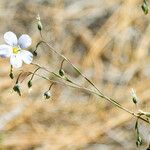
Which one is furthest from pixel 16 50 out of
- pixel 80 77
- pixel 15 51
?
pixel 80 77

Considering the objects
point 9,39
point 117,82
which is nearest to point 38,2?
point 117,82

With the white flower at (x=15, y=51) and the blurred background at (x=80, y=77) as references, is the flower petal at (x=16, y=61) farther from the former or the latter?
the blurred background at (x=80, y=77)

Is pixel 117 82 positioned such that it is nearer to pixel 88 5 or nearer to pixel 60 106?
pixel 60 106

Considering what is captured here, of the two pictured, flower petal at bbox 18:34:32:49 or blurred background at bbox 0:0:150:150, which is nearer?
flower petal at bbox 18:34:32:49

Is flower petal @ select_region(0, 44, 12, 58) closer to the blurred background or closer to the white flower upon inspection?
the white flower

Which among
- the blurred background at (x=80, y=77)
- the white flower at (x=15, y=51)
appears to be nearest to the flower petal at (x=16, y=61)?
the white flower at (x=15, y=51)

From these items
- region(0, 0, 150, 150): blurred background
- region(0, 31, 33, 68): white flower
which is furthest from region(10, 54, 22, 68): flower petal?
region(0, 0, 150, 150): blurred background
